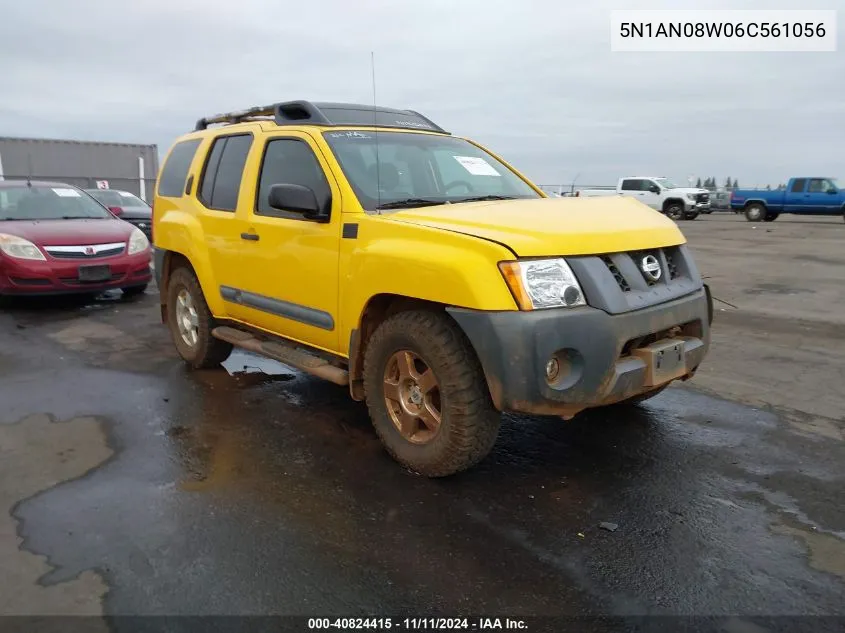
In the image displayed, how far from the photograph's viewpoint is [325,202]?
3.96 m

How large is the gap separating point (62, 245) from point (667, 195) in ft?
88.8

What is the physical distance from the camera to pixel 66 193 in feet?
31.2

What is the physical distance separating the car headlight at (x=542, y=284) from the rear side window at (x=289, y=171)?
146 centimetres

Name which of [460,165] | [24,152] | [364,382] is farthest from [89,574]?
[24,152]

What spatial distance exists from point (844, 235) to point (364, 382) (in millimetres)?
20647

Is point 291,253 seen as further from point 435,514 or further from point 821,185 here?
point 821,185

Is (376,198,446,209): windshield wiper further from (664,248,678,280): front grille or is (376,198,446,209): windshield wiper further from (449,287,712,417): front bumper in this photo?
(664,248,678,280): front grille

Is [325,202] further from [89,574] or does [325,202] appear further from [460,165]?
[89,574]

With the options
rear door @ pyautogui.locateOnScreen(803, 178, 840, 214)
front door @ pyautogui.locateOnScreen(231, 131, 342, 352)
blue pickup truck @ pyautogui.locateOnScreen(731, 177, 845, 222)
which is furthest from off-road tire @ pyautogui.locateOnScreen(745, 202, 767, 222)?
front door @ pyautogui.locateOnScreen(231, 131, 342, 352)

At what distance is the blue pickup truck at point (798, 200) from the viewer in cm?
2680

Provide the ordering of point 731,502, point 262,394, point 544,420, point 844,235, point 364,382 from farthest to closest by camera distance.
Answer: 1. point 844,235
2. point 262,394
3. point 544,420
4. point 364,382
5. point 731,502

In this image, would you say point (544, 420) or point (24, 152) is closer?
point (544, 420)

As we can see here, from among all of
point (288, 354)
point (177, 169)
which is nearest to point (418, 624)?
point (288, 354)

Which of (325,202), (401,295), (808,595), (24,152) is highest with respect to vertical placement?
(24,152)
